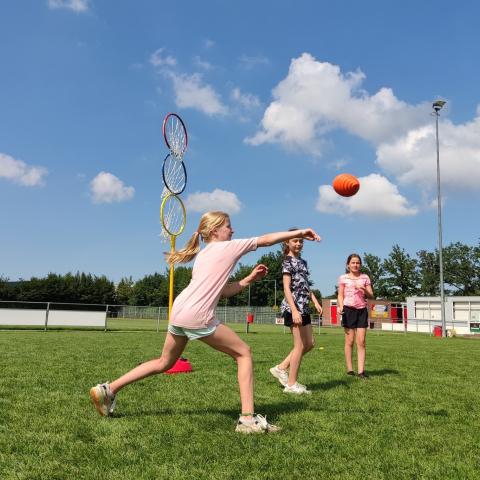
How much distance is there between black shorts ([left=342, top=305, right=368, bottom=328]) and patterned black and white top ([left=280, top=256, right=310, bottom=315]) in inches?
75.0

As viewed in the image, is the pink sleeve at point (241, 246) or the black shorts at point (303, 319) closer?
the pink sleeve at point (241, 246)

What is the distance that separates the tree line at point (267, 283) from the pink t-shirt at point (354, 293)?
2998 inches

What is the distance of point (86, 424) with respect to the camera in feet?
13.9

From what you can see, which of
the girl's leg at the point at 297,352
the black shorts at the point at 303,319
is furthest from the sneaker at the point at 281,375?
the black shorts at the point at 303,319

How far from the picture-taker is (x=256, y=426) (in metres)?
4.05

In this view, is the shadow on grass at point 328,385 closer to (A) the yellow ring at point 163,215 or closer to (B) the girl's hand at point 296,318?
(B) the girl's hand at point 296,318

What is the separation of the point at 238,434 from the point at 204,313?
1.04m

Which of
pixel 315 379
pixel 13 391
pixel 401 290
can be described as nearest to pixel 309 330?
pixel 315 379

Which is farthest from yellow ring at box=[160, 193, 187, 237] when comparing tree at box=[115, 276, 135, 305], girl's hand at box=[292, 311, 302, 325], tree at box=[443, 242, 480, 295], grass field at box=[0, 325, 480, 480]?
tree at box=[115, 276, 135, 305]

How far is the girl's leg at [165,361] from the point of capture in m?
4.38

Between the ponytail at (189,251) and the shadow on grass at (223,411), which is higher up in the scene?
the ponytail at (189,251)

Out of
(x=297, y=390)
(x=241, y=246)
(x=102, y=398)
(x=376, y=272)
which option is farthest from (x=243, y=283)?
(x=376, y=272)

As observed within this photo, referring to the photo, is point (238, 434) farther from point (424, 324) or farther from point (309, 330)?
point (424, 324)

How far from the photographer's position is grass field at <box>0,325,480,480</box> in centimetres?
313
